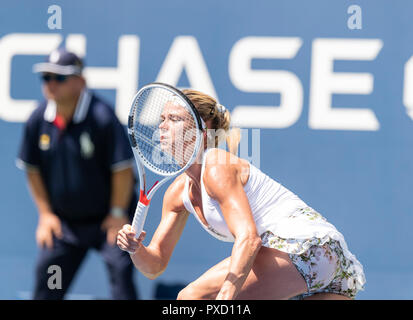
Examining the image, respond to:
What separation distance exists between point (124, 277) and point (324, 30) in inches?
71.8

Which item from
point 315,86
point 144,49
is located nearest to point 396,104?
point 315,86

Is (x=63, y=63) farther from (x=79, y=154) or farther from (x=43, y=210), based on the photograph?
(x=43, y=210)

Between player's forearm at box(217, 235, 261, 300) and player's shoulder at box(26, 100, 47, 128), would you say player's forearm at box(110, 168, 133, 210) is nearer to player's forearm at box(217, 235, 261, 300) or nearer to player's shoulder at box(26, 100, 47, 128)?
player's shoulder at box(26, 100, 47, 128)

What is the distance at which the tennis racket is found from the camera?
220cm

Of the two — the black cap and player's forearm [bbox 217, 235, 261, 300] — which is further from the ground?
the black cap

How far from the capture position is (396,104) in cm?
374

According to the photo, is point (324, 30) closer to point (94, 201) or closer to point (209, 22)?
point (209, 22)

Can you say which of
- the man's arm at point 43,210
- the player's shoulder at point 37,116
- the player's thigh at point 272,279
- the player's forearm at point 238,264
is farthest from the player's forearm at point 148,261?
the player's shoulder at point 37,116

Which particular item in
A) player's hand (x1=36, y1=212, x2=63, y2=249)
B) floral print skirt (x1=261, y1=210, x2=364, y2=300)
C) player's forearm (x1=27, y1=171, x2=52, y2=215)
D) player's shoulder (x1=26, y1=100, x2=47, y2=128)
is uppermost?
player's shoulder (x1=26, y1=100, x2=47, y2=128)

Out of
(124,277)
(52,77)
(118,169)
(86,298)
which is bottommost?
(86,298)

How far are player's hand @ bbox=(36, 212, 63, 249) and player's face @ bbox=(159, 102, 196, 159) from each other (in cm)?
163

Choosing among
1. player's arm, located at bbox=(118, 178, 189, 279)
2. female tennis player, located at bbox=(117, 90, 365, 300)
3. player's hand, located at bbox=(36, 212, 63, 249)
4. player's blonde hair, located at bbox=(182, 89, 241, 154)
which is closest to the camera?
female tennis player, located at bbox=(117, 90, 365, 300)

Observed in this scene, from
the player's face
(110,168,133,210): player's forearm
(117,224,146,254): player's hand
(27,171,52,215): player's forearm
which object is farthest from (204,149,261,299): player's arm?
(27,171,52,215): player's forearm

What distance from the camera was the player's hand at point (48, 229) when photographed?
3703 mm
